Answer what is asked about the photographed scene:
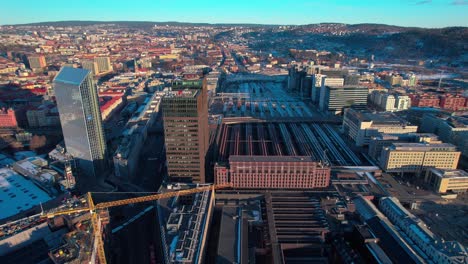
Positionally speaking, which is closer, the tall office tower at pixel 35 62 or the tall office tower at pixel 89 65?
the tall office tower at pixel 89 65

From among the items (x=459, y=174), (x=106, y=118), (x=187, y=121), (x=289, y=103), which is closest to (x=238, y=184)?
(x=187, y=121)

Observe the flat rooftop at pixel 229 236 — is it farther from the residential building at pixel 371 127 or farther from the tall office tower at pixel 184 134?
the residential building at pixel 371 127

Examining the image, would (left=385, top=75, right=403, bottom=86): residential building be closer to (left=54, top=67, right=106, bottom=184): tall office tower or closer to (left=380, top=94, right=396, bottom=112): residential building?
(left=380, top=94, right=396, bottom=112): residential building

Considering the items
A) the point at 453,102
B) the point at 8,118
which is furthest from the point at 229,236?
the point at 453,102

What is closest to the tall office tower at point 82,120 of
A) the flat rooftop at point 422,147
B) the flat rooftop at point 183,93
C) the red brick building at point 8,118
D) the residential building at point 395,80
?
the flat rooftop at point 183,93

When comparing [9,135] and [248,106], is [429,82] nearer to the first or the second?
[248,106]
